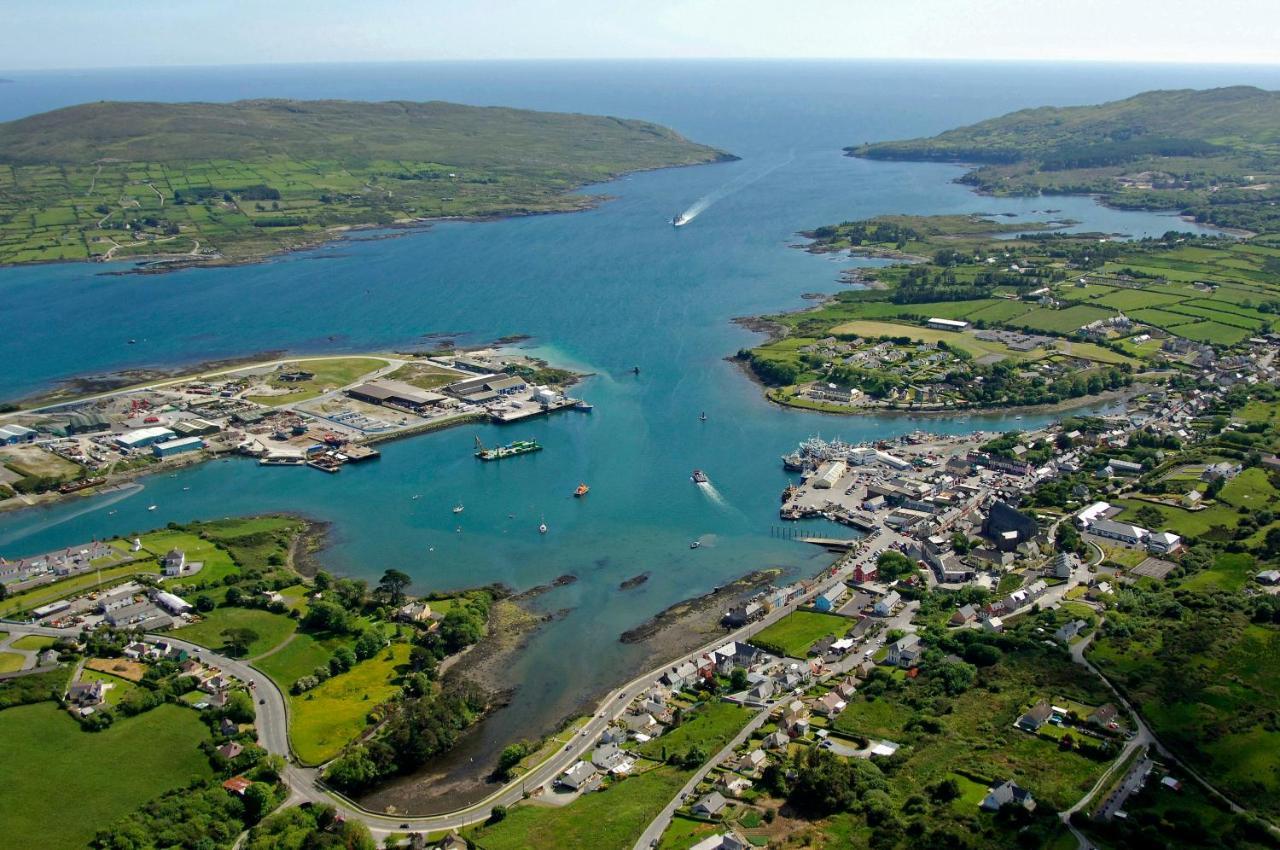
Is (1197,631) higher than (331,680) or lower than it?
higher

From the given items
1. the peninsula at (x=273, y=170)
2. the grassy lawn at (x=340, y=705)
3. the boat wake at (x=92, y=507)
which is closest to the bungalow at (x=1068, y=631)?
the grassy lawn at (x=340, y=705)

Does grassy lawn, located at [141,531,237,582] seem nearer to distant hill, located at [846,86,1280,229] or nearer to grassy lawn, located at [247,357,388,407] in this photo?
grassy lawn, located at [247,357,388,407]

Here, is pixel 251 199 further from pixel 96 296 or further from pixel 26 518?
pixel 26 518

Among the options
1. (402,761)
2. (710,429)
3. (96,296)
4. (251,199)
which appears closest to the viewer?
(402,761)

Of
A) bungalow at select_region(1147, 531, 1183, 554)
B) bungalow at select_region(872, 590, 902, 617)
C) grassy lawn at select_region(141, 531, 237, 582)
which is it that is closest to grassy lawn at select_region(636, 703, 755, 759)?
bungalow at select_region(872, 590, 902, 617)

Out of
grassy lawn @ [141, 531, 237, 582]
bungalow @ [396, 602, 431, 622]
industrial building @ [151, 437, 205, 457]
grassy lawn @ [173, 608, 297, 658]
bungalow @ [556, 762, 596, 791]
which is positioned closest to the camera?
bungalow @ [556, 762, 596, 791]

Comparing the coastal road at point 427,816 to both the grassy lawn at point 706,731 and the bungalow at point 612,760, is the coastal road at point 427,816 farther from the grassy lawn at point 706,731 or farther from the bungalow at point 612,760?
the grassy lawn at point 706,731

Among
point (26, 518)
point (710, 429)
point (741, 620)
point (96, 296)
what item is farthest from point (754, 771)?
point (96, 296)
